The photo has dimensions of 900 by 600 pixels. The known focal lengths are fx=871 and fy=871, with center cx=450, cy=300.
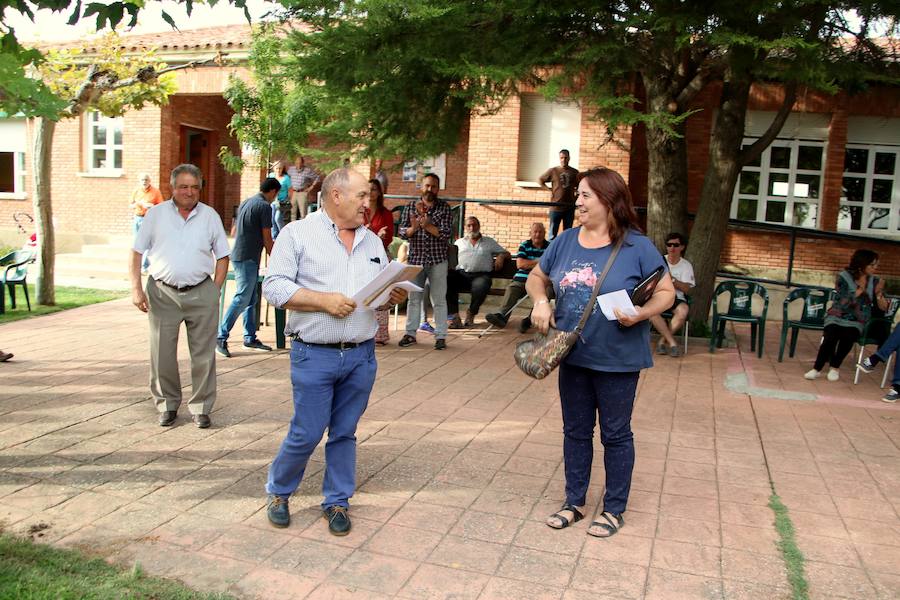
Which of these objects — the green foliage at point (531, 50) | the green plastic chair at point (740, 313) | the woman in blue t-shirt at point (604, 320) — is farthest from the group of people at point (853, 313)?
the woman in blue t-shirt at point (604, 320)

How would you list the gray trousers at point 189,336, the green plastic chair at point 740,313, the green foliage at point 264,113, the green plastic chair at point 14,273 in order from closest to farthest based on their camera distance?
the gray trousers at point 189,336, the green plastic chair at point 740,313, the green plastic chair at point 14,273, the green foliage at point 264,113

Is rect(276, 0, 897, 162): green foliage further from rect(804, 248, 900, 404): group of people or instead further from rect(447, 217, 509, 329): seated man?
rect(447, 217, 509, 329): seated man

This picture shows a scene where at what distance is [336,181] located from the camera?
4.32m

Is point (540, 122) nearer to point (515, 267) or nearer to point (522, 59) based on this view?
point (515, 267)

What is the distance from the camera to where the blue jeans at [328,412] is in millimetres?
4301

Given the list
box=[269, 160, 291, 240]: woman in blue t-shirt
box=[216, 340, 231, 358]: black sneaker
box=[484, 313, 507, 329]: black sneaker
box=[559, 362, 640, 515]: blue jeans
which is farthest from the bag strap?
box=[269, 160, 291, 240]: woman in blue t-shirt

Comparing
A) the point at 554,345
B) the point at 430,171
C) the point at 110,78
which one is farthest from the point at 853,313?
the point at 430,171

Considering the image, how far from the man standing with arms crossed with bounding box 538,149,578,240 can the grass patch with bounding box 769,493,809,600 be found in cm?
962

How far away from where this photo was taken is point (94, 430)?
606 centimetres

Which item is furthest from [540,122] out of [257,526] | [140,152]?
[257,526]

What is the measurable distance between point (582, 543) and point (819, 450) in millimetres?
2902

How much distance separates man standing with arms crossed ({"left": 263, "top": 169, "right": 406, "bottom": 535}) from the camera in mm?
4250

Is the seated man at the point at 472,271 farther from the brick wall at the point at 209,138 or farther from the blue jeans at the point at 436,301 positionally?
the brick wall at the point at 209,138

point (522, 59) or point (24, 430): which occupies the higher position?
point (522, 59)
